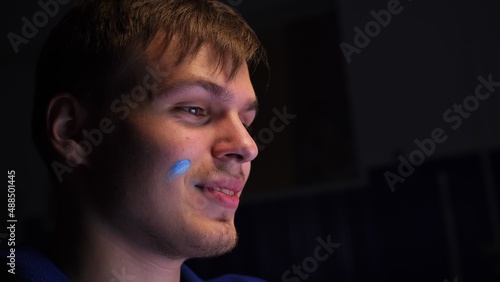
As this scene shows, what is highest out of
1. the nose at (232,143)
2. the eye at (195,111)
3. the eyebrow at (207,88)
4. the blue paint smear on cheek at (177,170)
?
the eyebrow at (207,88)

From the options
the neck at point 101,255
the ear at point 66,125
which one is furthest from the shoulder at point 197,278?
the ear at point 66,125

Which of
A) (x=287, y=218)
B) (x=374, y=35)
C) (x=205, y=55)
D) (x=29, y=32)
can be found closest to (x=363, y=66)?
(x=374, y=35)

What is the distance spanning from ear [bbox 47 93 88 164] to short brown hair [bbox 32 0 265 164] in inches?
0.6

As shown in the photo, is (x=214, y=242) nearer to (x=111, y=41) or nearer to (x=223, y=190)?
(x=223, y=190)

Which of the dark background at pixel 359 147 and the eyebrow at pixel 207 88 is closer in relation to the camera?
the eyebrow at pixel 207 88

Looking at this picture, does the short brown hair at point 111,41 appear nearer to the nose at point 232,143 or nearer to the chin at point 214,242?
the nose at point 232,143

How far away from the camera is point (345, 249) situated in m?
1.13

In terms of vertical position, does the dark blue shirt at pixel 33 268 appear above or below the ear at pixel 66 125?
below

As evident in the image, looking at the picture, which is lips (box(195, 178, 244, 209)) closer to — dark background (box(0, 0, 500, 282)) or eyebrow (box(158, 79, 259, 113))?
eyebrow (box(158, 79, 259, 113))

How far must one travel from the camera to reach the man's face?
71 cm

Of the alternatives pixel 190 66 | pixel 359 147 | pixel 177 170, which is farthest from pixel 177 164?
pixel 359 147

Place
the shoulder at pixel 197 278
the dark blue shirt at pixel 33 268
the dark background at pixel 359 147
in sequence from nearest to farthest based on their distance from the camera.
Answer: the dark blue shirt at pixel 33 268 → the shoulder at pixel 197 278 → the dark background at pixel 359 147

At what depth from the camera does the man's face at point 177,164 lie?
0.71 meters

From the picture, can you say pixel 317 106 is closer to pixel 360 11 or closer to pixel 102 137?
pixel 360 11
